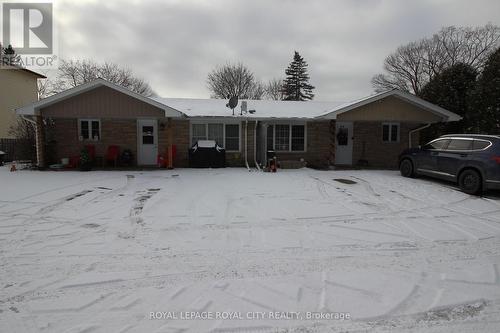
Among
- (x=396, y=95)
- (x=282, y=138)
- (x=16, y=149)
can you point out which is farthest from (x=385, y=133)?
(x=16, y=149)

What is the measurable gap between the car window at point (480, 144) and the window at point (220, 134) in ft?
30.3

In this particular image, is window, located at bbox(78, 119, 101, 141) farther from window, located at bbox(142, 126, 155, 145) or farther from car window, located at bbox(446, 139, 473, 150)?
car window, located at bbox(446, 139, 473, 150)

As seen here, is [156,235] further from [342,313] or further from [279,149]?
[279,149]

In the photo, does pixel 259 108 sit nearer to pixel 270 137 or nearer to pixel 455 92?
pixel 270 137

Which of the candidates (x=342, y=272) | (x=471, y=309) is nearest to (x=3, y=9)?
(x=342, y=272)

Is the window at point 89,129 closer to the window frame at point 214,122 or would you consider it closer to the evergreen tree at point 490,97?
the window frame at point 214,122

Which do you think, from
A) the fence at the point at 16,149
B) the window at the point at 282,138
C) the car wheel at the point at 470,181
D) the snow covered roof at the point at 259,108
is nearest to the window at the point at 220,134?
the snow covered roof at the point at 259,108

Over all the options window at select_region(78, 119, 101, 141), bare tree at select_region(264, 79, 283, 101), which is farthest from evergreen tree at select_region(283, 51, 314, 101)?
window at select_region(78, 119, 101, 141)

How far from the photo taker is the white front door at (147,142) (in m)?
15.0

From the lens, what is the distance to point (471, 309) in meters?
3.15

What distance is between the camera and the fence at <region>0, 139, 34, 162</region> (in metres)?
15.4

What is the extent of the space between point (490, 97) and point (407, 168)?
267 inches

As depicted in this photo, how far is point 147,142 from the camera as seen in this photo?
15.1 metres

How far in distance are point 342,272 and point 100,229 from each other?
396 centimetres
